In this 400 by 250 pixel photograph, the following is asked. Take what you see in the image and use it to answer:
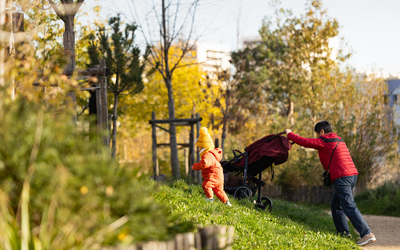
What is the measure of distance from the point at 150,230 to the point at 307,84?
16.1 metres

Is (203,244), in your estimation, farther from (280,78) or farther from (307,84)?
(280,78)

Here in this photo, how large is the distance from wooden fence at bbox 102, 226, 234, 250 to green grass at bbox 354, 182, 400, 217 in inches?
345

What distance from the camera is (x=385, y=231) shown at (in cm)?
848

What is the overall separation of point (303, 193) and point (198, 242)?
10.8m

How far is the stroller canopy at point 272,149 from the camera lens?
7.25 meters

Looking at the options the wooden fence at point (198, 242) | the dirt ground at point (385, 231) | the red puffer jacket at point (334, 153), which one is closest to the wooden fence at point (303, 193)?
the dirt ground at point (385, 231)

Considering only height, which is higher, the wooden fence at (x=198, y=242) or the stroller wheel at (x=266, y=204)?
the wooden fence at (x=198, y=242)

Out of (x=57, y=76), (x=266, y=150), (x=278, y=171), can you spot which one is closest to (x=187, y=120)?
(x=278, y=171)

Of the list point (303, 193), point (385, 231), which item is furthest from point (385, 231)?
point (303, 193)

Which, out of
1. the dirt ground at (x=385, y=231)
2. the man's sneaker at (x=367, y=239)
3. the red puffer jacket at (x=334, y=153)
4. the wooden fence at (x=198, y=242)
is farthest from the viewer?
the dirt ground at (x=385, y=231)

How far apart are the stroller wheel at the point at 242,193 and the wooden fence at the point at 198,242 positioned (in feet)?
14.0

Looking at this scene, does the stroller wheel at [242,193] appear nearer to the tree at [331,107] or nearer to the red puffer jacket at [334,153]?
the red puffer jacket at [334,153]

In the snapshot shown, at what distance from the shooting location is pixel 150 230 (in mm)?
2955

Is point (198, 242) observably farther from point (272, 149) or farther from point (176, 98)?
point (176, 98)
